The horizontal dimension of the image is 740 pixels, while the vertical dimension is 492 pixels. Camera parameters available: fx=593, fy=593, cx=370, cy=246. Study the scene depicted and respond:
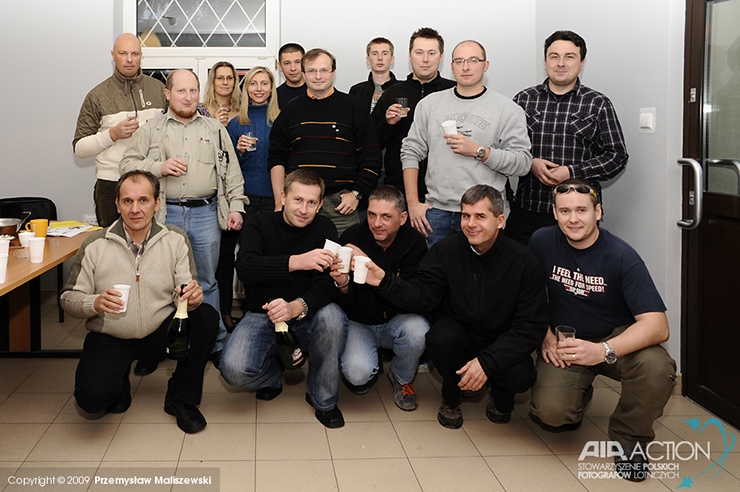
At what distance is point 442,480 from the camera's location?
2.41 m

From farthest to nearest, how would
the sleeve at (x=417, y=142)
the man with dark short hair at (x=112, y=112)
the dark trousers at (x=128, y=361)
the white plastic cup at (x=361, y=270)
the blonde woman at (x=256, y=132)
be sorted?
the blonde woman at (x=256, y=132) → the man with dark short hair at (x=112, y=112) → the sleeve at (x=417, y=142) → the dark trousers at (x=128, y=361) → the white plastic cup at (x=361, y=270)

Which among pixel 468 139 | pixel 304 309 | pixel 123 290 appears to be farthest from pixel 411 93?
pixel 123 290

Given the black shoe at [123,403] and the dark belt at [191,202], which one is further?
the dark belt at [191,202]

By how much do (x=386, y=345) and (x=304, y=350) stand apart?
17.1 inches

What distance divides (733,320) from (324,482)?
6.85 feet

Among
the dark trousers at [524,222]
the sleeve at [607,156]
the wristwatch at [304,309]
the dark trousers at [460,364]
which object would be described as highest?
the sleeve at [607,156]

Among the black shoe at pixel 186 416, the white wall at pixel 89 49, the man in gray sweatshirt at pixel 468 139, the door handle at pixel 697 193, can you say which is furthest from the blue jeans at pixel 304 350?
the white wall at pixel 89 49

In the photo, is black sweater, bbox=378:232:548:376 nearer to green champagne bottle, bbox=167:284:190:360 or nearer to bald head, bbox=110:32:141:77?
green champagne bottle, bbox=167:284:190:360

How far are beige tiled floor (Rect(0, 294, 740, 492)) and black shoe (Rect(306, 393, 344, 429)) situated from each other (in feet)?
0.11

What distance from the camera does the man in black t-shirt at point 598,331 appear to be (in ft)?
8.11

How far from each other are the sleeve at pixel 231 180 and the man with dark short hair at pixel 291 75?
66 centimetres

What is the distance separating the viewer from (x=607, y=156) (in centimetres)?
338

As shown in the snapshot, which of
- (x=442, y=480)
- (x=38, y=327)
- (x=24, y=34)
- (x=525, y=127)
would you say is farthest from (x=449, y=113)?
(x=24, y=34)

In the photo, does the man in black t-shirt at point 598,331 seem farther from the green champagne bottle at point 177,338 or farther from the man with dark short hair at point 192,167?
the man with dark short hair at point 192,167
